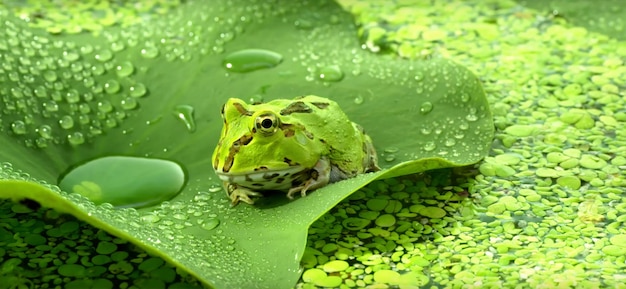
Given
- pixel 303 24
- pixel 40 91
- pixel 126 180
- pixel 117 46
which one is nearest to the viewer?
pixel 126 180

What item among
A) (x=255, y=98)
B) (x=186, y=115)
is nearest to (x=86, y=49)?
(x=186, y=115)

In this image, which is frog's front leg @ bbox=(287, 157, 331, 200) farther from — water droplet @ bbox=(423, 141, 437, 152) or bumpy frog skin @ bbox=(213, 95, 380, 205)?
water droplet @ bbox=(423, 141, 437, 152)

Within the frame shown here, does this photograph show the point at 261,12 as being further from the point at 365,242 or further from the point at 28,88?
the point at 365,242

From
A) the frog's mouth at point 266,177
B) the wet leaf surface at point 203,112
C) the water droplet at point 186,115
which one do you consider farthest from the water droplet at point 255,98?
the frog's mouth at point 266,177

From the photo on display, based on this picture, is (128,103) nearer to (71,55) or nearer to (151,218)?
(71,55)

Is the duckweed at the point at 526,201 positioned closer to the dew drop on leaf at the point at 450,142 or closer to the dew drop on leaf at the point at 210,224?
the dew drop on leaf at the point at 450,142

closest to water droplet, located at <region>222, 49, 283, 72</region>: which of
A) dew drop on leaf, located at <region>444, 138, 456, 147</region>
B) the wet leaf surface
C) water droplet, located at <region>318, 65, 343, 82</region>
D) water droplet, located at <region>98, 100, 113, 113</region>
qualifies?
the wet leaf surface
